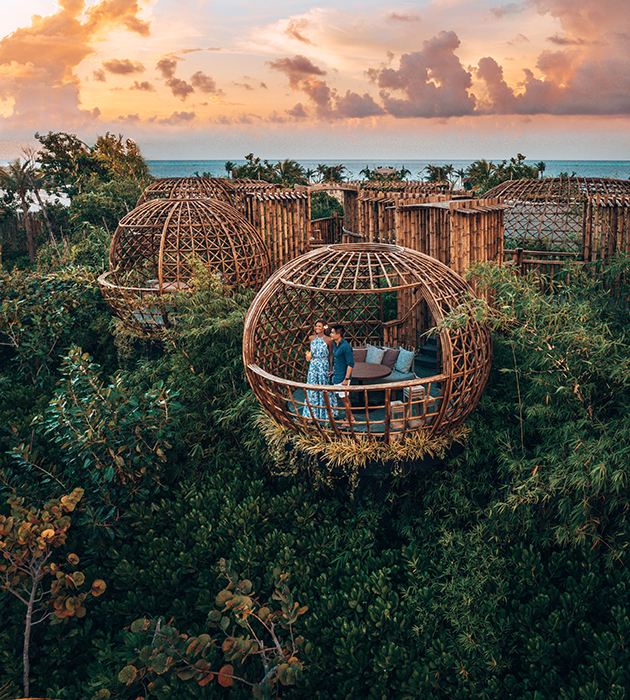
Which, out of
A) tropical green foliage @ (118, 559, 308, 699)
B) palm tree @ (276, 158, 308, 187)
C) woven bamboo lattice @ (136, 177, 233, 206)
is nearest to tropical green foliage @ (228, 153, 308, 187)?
palm tree @ (276, 158, 308, 187)

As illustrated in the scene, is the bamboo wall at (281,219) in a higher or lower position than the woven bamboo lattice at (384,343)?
higher

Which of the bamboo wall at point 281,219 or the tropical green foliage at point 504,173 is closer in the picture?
the bamboo wall at point 281,219

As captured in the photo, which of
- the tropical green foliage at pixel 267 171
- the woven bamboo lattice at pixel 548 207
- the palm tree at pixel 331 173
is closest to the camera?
the woven bamboo lattice at pixel 548 207

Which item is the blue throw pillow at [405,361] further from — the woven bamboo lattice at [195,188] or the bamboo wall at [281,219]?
the woven bamboo lattice at [195,188]

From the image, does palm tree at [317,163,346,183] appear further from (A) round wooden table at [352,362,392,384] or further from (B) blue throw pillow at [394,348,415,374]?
(A) round wooden table at [352,362,392,384]

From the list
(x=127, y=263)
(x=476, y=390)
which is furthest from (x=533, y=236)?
(x=127, y=263)

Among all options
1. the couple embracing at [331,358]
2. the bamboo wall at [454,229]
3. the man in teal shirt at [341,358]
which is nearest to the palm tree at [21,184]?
the bamboo wall at [454,229]
